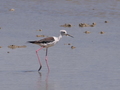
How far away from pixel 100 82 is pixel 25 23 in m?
8.07

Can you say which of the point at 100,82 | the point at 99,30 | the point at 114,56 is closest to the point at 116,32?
the point at 99,30

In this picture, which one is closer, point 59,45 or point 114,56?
point 114,56

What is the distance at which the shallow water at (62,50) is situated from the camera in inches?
372

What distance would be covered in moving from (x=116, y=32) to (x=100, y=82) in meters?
6.04

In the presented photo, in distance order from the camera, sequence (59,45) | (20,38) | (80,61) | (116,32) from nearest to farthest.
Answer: (80,61)
(59,45)
(20,38)
(116,32)

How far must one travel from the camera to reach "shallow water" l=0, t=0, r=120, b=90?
945 cm

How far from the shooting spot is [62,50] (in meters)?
12.5

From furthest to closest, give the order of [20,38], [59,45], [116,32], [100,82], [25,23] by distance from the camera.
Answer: [25,23]
[116,32]
[20,38]
[59,45]
[100,82]

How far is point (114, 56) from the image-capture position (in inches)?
466

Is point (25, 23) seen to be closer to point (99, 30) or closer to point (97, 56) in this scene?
point (99, 30)

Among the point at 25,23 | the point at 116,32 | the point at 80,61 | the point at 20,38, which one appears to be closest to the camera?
the point at 80,61

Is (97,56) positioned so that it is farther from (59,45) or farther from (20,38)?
(20,38)

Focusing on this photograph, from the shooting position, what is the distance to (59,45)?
1326 cm

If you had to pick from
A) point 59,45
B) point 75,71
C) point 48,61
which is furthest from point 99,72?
point 59,45
